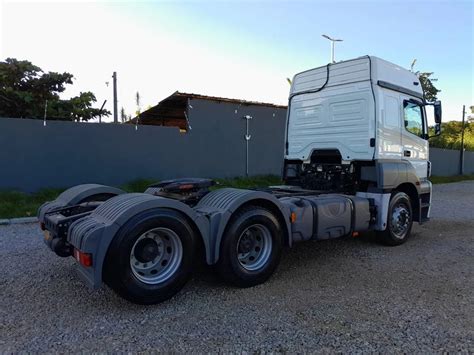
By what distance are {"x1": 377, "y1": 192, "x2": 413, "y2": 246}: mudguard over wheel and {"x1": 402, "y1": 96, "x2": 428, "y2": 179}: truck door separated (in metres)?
0.75

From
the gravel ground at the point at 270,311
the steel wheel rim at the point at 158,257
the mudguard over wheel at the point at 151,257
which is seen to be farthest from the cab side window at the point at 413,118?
the steel wheel rim at the point at 158,257

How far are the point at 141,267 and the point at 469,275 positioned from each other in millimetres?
4157

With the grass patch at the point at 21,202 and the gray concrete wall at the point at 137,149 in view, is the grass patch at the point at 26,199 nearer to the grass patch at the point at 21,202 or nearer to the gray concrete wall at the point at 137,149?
the grass patch at the point at 21,202

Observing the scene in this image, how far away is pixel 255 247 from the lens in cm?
456

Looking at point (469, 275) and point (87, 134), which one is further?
point (87, 134)

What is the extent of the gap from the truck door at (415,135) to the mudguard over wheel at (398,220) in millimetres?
751

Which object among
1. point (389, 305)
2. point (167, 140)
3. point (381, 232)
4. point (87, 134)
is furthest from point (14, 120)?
point (389, 305)

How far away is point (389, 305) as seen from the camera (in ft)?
12.7

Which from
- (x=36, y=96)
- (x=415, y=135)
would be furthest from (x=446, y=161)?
(x=36, y=96)

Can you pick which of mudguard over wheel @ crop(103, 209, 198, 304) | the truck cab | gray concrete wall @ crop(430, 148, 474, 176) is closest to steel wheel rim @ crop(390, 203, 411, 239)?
the truck cab

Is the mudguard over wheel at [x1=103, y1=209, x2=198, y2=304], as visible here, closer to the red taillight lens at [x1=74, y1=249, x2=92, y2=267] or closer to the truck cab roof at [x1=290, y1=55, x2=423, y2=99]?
the red taillight lens at [x1=74, y1=249, x2=92, y2=267]

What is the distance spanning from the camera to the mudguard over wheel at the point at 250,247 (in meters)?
4.14

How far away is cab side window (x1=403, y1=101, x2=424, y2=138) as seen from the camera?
6.69 m

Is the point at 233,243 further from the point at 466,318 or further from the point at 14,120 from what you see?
the point at 14,120
